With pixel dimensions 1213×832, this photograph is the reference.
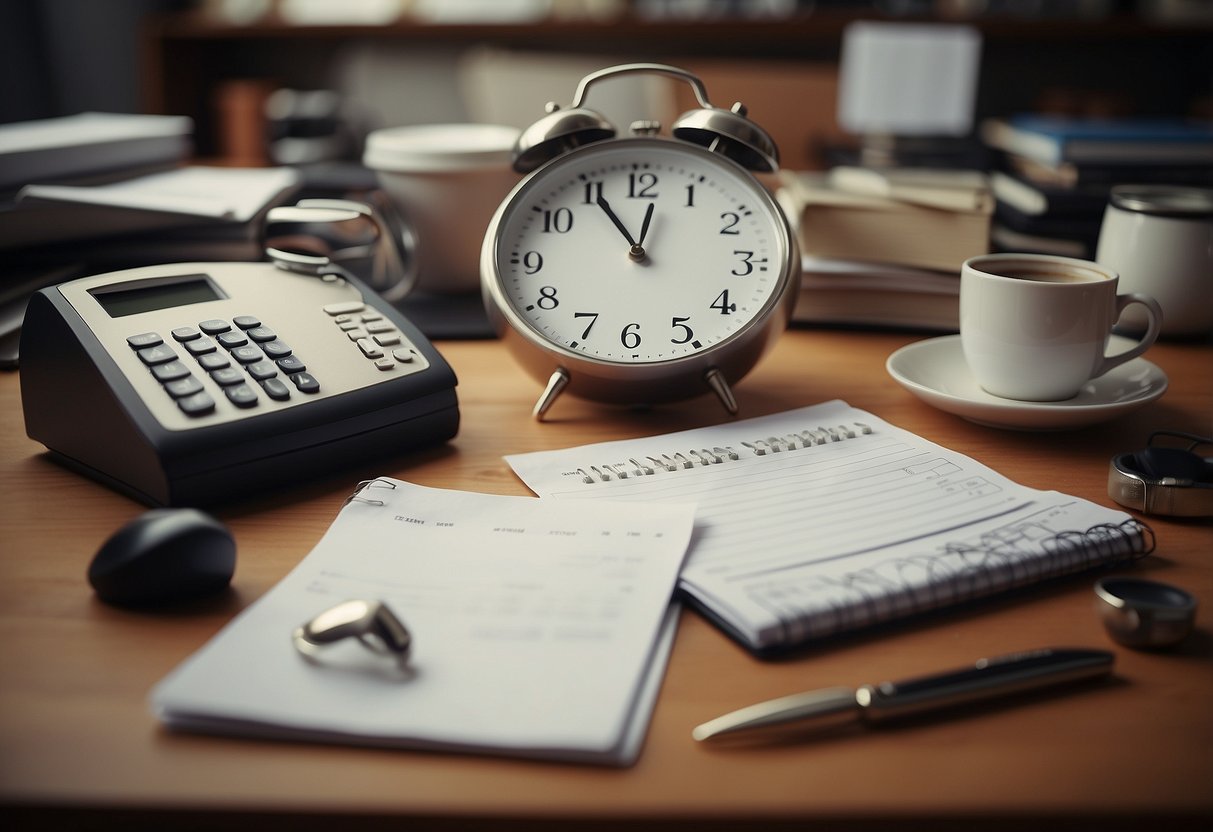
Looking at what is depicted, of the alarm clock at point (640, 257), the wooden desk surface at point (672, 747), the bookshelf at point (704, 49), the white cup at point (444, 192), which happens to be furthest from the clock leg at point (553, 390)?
the bookshelf at point (704, 49)

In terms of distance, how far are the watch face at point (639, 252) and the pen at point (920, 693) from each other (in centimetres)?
39

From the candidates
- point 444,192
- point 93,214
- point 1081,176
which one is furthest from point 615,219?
point 1081,176

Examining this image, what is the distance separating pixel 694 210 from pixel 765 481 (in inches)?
11.3

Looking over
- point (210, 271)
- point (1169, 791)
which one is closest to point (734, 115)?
point (210, 271)

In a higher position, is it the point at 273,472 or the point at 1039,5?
the point at 1039,5

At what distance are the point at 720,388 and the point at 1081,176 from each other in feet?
2.28

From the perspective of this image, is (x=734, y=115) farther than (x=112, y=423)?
Yes

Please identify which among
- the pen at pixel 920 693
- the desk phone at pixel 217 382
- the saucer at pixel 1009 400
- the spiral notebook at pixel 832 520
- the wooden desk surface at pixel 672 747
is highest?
the desk phone at pixel 217 382

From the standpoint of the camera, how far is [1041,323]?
82 centimetres

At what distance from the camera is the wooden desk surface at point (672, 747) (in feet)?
1.43

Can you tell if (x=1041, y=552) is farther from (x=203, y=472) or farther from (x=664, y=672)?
(x=203, y=472)

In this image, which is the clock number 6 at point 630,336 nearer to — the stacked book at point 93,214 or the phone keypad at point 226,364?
the phone keypad at point 226,364

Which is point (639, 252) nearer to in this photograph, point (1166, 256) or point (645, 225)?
point (645, 225)

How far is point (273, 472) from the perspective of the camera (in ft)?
2.34
